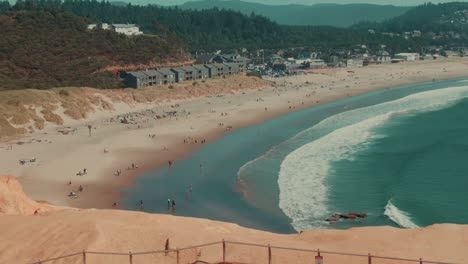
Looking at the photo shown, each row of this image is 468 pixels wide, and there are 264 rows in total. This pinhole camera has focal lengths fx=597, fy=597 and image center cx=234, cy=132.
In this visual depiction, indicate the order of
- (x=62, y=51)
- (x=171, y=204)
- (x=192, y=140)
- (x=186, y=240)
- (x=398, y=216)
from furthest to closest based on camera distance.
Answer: (x=62, y=51) < (x=192, y=140) < (x=171, y=204) < (x=398, y=216) < (x=186, y=240)

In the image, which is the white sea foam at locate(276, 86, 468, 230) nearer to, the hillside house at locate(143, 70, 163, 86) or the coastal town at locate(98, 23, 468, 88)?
the hillside house at locate(143, 70, 163, 86)

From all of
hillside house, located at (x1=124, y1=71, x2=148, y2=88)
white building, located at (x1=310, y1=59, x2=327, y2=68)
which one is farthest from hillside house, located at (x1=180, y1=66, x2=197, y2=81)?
white building, located at (x1=310, y1=59, x2=327, y2=68)

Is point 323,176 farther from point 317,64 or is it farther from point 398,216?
point 317,64

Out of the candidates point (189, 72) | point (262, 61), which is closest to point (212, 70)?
point (189, 72)

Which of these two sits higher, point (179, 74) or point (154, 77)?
point (179, 74)

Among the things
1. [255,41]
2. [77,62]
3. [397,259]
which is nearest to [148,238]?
[397,259]

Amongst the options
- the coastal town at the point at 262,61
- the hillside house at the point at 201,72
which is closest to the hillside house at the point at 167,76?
the coastal town at the point at 262,61

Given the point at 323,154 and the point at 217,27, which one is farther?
the point at 217,27
